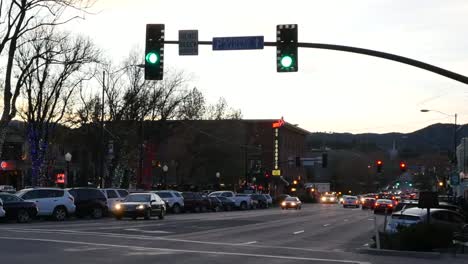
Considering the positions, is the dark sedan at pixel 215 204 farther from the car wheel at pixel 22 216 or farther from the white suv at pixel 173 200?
the car wheel at pixel 22 216

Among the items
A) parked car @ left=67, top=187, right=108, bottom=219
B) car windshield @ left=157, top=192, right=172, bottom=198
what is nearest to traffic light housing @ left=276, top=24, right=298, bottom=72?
parked car @ left=67, top=187, right=108, bottom=219

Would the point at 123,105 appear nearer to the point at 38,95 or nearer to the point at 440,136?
the point at 38,95

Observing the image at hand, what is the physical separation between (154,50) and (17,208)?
51.4 feet

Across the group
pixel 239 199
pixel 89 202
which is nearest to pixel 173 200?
pixel 89 202

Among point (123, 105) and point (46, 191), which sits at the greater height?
point (123, 105)

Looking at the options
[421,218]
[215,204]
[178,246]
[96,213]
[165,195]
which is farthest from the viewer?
[215,204]

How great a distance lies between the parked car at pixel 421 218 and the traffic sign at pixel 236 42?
8.66 m

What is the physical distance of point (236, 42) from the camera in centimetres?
1978

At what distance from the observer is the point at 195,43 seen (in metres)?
19.7

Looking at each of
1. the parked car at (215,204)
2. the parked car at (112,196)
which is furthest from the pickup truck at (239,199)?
the parked car at (112,196)

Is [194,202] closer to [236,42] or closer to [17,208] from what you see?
[17,208]

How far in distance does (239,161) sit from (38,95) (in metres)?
51.6

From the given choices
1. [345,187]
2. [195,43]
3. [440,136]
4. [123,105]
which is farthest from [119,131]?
[345,187]

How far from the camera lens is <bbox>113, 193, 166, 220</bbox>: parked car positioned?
36219mm
